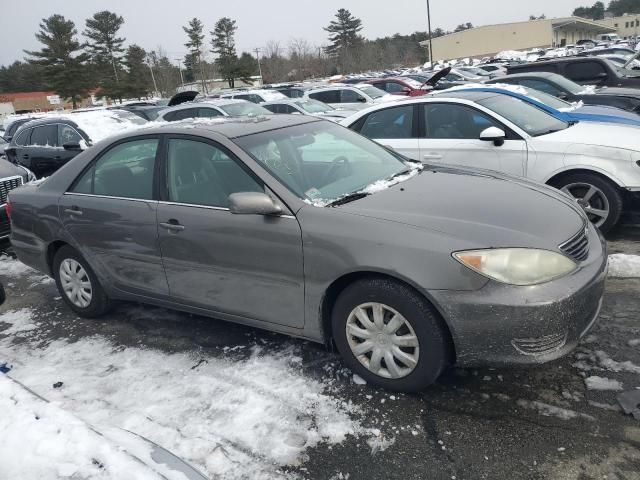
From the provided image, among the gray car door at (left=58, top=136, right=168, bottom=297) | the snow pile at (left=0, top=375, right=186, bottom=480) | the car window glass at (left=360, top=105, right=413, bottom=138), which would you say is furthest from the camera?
the car window glass at (left=360, top=105, right=413, bottom=138)

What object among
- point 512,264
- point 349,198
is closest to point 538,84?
point 349,198

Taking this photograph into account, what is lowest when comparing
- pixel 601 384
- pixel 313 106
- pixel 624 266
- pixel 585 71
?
pixel 601 384

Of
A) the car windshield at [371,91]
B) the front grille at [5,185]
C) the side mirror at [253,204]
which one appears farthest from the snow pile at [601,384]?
the car windshield at [371,91]

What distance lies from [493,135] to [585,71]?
7.69 metres

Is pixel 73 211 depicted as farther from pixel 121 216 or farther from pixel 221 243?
pixel 221 243

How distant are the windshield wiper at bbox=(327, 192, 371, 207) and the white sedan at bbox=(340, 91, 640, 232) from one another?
1.44 metres

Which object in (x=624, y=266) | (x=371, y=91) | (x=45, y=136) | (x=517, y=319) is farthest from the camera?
(x=371, y=91)

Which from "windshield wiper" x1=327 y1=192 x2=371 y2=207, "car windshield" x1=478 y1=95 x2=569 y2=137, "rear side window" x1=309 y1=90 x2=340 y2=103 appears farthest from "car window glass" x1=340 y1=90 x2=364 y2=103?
"windshield wiper" x1=327 y1=192 x2=371 y2=207

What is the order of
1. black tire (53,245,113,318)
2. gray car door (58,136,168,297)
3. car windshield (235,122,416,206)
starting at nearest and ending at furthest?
car windshield (235,122,416,206) < gray car door (58,136,168,297) < black tire (53,245,113,318)

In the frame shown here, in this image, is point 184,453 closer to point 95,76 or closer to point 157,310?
point 157,310

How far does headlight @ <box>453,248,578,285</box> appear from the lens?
104 inches

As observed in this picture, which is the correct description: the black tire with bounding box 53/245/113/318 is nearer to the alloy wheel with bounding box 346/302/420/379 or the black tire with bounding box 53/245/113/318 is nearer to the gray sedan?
the gray sedan

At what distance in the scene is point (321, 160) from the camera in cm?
372

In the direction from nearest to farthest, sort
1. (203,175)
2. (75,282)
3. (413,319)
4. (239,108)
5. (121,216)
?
(413,319) < (203,175) < (121,216) < (75,282) < (239,108)
